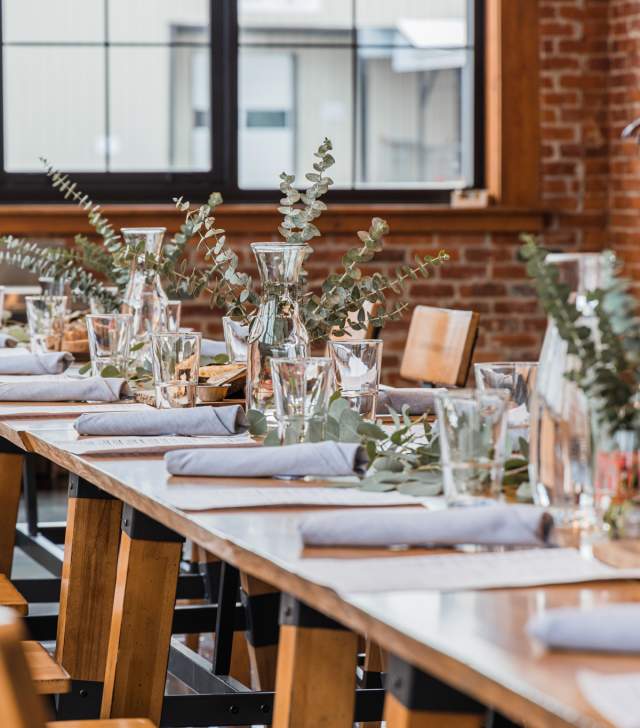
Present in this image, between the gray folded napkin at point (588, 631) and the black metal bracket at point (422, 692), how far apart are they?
21cm

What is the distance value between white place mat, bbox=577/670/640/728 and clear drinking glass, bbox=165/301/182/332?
193cm

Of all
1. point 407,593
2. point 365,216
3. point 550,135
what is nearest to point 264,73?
point 365,216

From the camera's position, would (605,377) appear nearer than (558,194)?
Yes

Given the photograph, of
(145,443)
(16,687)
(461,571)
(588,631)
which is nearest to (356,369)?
(145,443)

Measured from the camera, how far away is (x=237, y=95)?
19.4ft

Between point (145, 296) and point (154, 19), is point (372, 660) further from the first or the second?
point (154, 19)

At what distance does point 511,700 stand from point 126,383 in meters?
1.58

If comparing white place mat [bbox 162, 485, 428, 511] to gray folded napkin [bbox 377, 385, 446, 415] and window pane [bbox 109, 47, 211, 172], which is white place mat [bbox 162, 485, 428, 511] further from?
window pane [bbox 109, 47, 211, 172]

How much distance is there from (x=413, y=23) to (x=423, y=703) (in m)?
5.10

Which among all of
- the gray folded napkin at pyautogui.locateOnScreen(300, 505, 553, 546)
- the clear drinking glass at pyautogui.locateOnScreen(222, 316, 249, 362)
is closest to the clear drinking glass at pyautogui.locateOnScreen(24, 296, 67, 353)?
the clear drinking glass at pyautogui.locateOnScreen(222, 316, 249, 362)

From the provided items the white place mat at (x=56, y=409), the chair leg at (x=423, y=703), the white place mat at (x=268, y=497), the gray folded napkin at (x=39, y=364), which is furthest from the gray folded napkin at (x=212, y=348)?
the chair leg at (x=423, y=703)

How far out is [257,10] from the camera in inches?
232

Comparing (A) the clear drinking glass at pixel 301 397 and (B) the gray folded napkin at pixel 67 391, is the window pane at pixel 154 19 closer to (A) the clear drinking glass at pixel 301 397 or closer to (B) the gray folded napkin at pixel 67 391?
(B) the gray folded napkin at pixel 67 391

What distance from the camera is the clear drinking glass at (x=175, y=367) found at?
2188 mm
